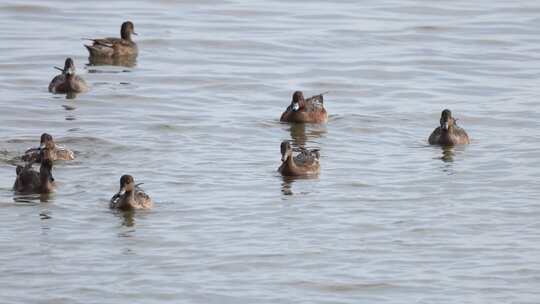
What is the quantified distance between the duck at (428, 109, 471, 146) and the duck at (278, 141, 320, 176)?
96.7 inches

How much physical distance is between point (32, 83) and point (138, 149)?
5670 millimetres

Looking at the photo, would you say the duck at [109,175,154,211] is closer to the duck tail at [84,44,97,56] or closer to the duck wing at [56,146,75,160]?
the duck wing at [56,146,75,160]

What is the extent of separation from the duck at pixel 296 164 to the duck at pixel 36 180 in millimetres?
3132

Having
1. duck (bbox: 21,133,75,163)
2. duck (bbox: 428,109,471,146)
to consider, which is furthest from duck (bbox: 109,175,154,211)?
duck (bbox: 428,109,471,146)

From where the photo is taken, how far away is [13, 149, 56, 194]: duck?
1744 centimetres

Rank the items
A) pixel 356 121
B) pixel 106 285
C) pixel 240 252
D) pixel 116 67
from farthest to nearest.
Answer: pixel 116 67 < pixel 356 121 < pixel 240 252 < pixel 106 285

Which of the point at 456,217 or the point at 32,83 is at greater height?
the point at 32,83

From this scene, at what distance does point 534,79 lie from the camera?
26297mm

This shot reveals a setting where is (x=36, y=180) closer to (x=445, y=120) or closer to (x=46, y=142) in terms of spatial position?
(x=46, y=142)

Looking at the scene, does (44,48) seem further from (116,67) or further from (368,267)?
(368,267)

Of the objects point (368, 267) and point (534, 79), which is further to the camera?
point (534, 79)

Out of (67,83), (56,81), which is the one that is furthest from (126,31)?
(67,83)

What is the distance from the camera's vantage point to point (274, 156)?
20.3 m

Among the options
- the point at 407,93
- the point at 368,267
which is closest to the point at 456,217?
the point at 368,267
